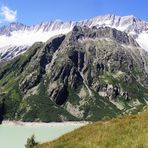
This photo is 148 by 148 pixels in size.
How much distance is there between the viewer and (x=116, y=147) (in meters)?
17.9

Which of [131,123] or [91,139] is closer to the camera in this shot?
[91,139]

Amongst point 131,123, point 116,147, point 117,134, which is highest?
A: point 131,123

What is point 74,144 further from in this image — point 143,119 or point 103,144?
point 143,119

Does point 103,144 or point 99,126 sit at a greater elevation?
point 99,126

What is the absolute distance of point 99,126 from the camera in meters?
24.1

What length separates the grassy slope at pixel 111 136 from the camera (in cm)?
1834

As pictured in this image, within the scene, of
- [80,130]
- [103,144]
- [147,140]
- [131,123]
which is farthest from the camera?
[80,130]

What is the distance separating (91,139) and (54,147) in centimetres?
225

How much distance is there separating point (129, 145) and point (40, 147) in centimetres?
713

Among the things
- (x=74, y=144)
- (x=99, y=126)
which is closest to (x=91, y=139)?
(x=74, y=144)

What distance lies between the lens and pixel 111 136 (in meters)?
20.2

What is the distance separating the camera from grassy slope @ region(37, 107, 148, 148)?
1834cm

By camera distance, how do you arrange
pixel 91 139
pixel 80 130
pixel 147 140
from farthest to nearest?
pixel 80 130 → pixel 91 139 → pixel 147 140

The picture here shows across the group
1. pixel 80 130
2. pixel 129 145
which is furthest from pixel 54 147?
pixel 129 145
